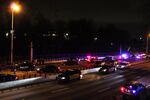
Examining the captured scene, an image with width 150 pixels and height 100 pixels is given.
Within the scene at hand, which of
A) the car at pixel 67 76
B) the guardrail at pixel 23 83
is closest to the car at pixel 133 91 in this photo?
the guardrail at pixel 23 83

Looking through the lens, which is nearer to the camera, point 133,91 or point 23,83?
point 133,91

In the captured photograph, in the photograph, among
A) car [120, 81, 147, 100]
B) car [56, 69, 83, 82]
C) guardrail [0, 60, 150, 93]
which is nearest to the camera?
car [120, 81, 147, 100]

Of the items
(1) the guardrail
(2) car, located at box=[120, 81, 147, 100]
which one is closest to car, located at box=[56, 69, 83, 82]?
(1) the guardrail

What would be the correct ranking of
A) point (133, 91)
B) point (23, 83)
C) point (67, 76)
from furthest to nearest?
point (67, 76) → point (23, 83) → point (133, 91)

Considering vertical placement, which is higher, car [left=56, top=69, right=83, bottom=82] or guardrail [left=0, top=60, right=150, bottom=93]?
car [left=56, top=69, right=83, bottom=82]

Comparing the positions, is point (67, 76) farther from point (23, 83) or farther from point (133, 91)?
point (133, 91)

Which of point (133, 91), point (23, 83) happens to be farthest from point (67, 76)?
point (133, 91)

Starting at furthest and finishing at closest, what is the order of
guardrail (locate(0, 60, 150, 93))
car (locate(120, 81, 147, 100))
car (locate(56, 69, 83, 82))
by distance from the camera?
1. car (locate(56, 69, 83, 82))
2. guardrail (locate(0, 60, 150, 93))
3. car (locate(120, 81, 147, 100))

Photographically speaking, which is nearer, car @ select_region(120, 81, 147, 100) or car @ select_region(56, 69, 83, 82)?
car @ select_region(120, 81, 147, 100)

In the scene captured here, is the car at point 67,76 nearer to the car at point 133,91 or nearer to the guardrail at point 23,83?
the guardrail at point 23,83

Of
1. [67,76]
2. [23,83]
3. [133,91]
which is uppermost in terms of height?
[67,76]

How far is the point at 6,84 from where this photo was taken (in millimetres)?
32844

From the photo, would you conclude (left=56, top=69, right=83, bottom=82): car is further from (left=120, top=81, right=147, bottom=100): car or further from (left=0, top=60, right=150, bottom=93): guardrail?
(left=120, top=81, right=147, bottom=100): car

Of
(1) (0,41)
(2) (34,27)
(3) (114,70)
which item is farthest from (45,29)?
(3) (114,70)
